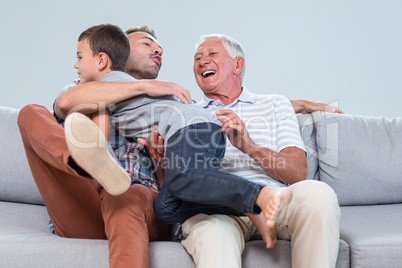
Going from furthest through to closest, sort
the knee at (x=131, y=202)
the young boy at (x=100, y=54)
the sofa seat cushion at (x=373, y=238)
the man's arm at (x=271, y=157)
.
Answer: the young boy at (x=100, y=54), the man's arm at (x=271, y=157), the sofa seat cushion at (x=373, y=238), the knee at (x=131, y=202)

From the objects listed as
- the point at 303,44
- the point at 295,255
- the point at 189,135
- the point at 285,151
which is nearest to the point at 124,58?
the point at 189,135

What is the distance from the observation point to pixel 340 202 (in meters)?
2.16

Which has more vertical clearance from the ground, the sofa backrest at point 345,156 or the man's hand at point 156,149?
the man's hand at point 156,149

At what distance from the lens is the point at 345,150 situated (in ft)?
7.18

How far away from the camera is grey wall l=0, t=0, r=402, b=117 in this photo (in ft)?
10.3

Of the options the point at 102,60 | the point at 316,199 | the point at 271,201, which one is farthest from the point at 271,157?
the point at 102,60

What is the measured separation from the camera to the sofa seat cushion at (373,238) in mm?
1543

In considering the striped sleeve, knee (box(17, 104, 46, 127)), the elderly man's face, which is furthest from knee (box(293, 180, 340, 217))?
knee (box(17, 104, 46, 127))

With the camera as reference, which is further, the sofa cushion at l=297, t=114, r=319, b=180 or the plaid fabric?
the sofa cushion at l=297, t=114, r=319, b=180

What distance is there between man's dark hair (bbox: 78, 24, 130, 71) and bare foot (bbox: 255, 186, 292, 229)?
91 cm

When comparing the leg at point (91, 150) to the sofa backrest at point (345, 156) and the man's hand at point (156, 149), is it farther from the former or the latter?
the sofa backrest at point (345, 156)

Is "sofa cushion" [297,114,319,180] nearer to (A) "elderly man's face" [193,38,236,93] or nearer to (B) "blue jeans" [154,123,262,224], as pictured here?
(A) "elderly man's face" [193,38,236,93]

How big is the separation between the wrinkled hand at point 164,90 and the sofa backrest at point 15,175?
783 mm

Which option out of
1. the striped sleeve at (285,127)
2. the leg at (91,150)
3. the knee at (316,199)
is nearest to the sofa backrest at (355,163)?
the striped sleeve at (285,127)
